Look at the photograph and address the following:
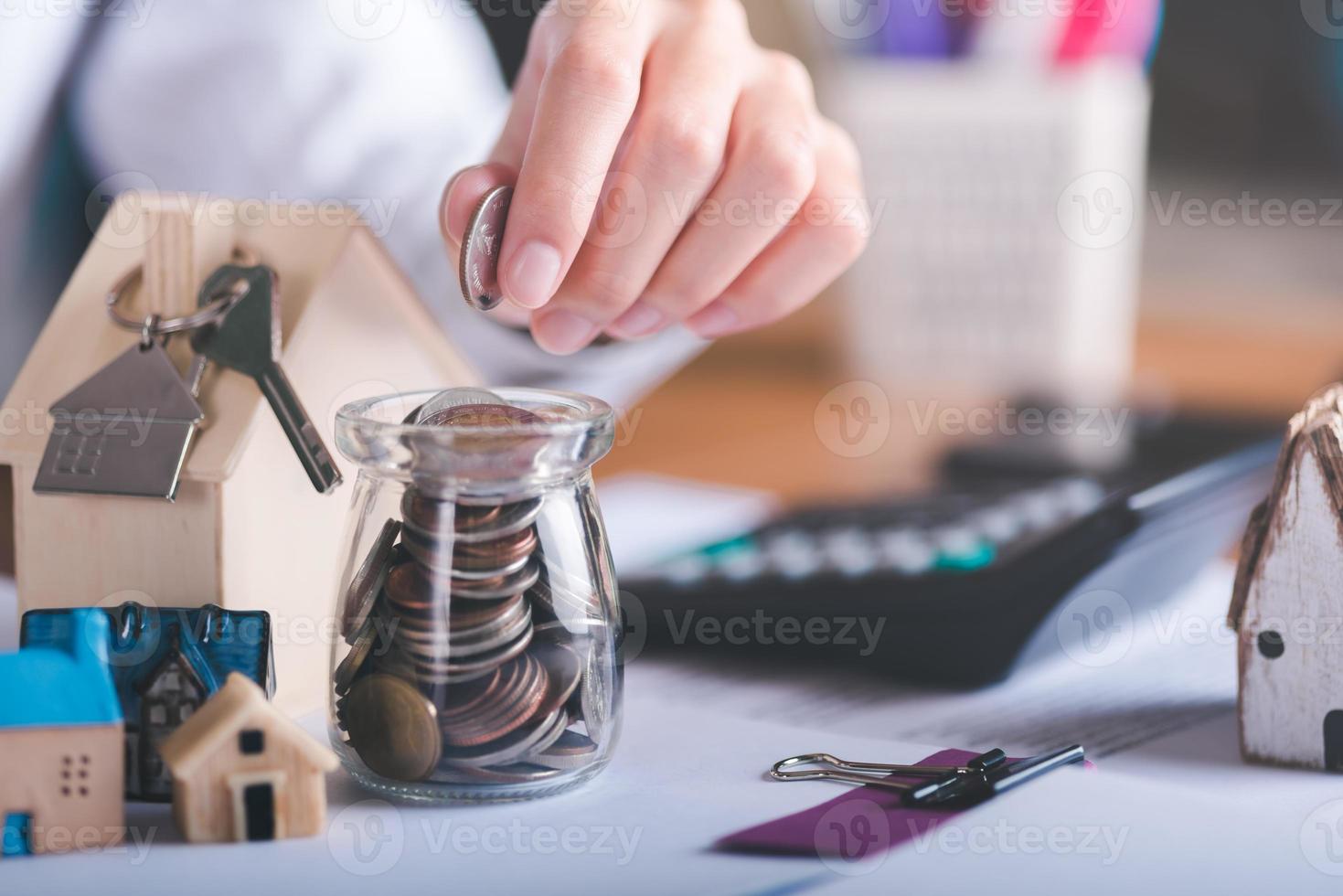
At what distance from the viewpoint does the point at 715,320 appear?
0.65 meters

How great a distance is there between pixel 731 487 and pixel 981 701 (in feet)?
1.29

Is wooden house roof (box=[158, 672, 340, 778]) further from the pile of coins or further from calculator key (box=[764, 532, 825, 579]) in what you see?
calculator key (box=[764, 532, 825, 579])

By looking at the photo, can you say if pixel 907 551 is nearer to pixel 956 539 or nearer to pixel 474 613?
pixel 956 539

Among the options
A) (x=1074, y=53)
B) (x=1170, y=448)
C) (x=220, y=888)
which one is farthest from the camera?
(x=1074, y=53)

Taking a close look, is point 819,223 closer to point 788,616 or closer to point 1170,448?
point 788,616

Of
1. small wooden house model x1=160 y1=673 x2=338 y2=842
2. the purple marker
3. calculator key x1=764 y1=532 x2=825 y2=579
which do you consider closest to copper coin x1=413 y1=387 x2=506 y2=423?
small wooden house model x1=160 y1=673 x2=338 y2=842

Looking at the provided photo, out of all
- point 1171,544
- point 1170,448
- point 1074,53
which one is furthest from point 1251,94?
point 1171,544

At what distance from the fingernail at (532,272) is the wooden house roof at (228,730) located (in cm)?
18

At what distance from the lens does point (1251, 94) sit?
1.45 m

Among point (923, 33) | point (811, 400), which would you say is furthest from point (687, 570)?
point (811, 400)

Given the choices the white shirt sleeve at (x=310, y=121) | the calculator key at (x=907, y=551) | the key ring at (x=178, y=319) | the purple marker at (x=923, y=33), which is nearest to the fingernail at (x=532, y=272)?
the key ring at (x=178, y=319)

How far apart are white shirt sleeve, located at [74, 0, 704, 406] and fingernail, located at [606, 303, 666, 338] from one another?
26cm

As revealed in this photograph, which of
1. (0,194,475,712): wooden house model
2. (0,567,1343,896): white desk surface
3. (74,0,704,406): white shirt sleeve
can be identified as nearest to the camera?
(0,567,1343,896): white desk surface

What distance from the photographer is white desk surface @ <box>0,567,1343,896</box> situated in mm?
344
